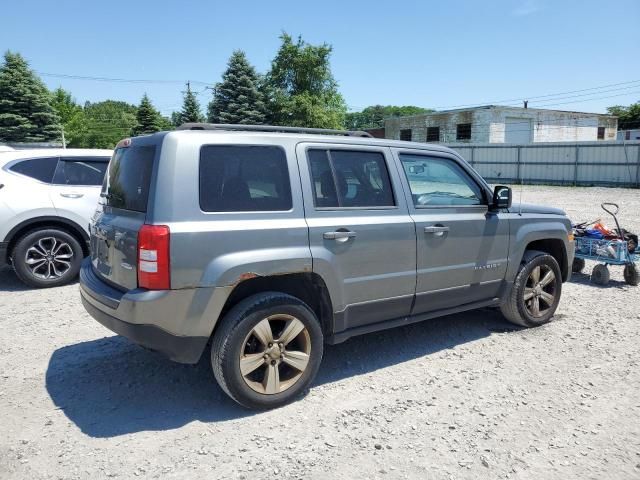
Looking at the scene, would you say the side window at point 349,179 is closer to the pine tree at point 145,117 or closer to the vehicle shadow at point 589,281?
the vehicle shadow at point 589,281

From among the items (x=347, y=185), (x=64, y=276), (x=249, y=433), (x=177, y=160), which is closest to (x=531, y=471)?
(x=249, y=433)

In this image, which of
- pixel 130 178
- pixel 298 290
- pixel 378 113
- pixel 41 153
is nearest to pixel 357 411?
pixel 298 290

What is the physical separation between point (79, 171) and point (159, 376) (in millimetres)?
4327

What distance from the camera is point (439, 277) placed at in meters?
4.43

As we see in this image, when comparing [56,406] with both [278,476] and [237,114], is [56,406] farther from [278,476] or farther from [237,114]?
[237,114]

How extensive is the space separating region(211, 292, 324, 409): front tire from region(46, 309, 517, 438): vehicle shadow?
247 mm

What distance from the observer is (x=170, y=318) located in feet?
10.5

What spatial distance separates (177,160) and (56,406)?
202cm

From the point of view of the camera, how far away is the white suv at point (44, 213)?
664 cm

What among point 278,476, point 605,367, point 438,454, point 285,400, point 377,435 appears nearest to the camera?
point 278,476

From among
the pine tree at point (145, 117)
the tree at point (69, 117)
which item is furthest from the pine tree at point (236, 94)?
the tree at point (69, 117)

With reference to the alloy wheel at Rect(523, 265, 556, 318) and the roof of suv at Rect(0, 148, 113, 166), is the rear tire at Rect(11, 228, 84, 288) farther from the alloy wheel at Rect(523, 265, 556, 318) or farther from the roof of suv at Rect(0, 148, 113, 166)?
the alloy wheel at Rect(523, 265, 556, 318)

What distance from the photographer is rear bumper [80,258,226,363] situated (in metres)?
3.18

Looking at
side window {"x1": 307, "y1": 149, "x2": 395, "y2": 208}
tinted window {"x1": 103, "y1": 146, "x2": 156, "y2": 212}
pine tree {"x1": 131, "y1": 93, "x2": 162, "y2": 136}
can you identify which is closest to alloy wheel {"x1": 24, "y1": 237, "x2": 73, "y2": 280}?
tinted window {"x1": 103, "y1": 146, "x2": 156, "y2": 212}
